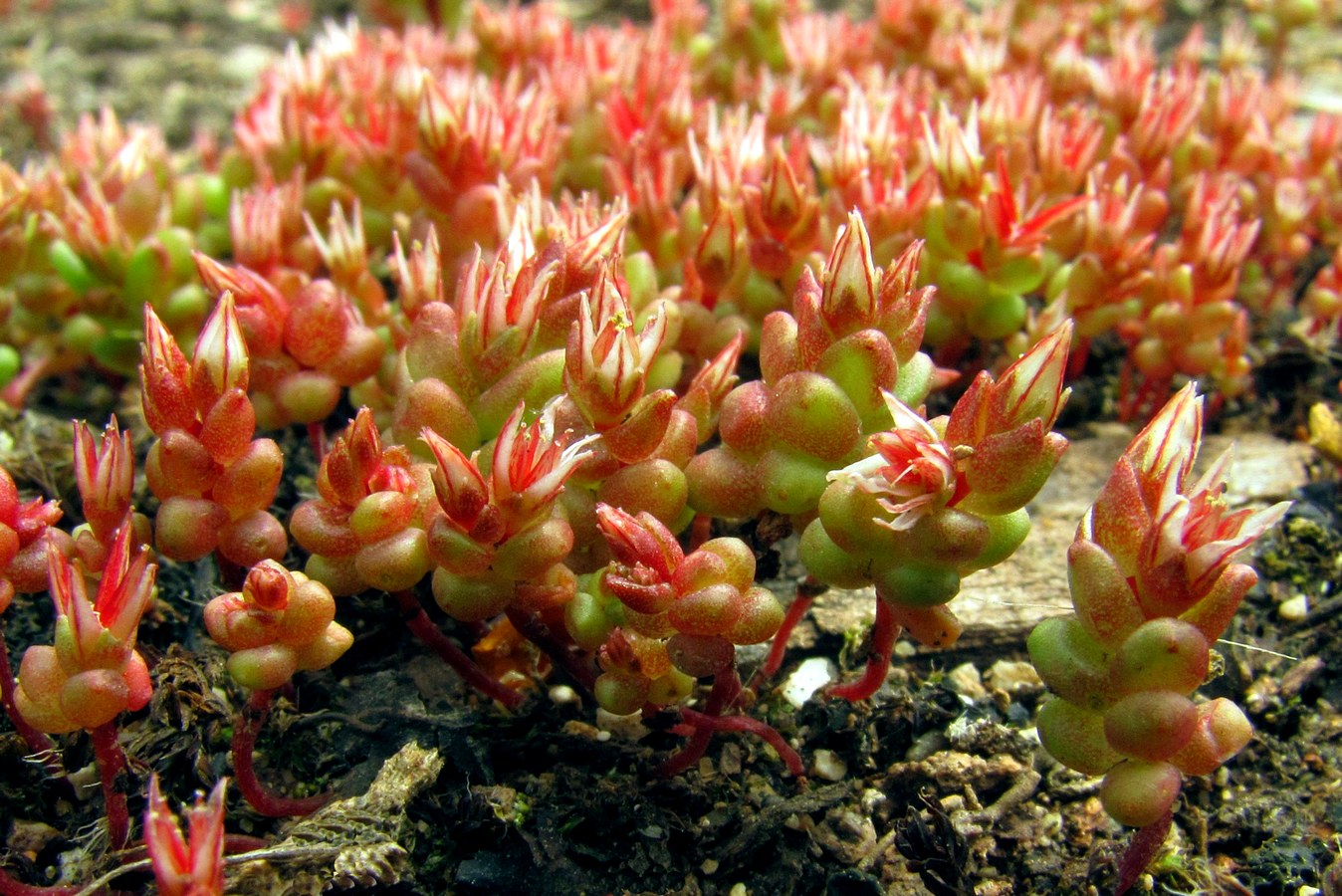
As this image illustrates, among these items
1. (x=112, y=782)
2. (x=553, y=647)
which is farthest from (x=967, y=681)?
(x=112, y=782)

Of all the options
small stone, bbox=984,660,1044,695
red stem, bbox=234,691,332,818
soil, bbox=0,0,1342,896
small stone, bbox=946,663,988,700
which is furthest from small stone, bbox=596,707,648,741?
small stone, bbox=984,660,1044,695

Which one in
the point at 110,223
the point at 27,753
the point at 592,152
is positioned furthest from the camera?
the point at 592,152

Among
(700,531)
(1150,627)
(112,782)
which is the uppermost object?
(1150,627)

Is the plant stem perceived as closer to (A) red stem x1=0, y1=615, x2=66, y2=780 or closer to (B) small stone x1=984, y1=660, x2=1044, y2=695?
(B) small stone x1=984, y1=660, x2=1044, y2=695

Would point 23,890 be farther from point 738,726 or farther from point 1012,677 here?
point 1012,677

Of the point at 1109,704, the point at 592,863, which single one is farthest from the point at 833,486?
the point at 592,863

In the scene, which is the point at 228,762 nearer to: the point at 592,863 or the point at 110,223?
the point at 592,863

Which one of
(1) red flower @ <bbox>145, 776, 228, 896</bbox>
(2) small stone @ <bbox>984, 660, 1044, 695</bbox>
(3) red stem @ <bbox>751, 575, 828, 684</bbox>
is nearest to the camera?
(1) red flower @ <bbox>145, 776, 228, 896</bbox>
